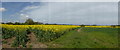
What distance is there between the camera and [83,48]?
28.0 feet

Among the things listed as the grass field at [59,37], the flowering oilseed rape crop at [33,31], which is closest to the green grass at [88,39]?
the grass field at [59,37]

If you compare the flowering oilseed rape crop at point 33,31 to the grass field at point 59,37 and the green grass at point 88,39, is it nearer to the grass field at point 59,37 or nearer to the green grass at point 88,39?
the grass field at point 59,37

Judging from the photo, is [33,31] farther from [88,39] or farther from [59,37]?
[88,39]

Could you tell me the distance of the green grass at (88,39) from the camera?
897cm

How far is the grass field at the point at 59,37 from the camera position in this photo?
9.03m

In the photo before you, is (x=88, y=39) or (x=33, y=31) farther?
(x=33, y=31)

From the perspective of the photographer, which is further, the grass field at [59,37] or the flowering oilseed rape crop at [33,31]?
the flowering oilseed rape crop at [33,31]

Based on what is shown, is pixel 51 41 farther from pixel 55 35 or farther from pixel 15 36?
A: pixel 15 36

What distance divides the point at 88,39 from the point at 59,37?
1.50 meters

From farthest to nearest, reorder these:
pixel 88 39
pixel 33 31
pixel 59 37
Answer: pixel 33 31 → pixel 59 37 → pixel 88 39

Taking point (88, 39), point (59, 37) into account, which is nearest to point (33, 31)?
point (59, 37)

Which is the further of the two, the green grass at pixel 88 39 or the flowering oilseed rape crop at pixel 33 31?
the flowering oilseed rape crop at pixel 33 31

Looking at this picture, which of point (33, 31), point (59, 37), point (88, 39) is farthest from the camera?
point (33, 31)

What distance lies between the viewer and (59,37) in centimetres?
1003
